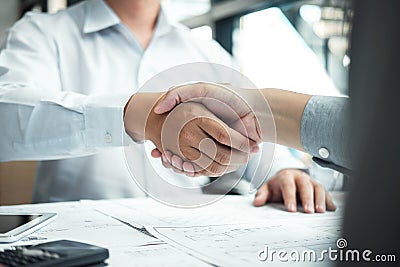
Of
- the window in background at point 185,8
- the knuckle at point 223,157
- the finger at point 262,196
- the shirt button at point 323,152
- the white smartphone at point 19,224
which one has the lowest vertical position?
the finger at point 262,196

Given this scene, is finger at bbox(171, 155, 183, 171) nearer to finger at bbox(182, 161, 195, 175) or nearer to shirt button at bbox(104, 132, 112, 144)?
finger at bbox(182, 161, 195, 175)

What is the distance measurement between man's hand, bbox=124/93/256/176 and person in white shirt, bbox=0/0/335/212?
0.12 m

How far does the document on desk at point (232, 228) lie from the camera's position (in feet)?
1.80

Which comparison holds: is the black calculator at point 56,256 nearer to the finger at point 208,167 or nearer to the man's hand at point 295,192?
the finger at point 208,167

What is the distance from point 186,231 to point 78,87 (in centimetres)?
63

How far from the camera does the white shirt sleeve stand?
0.94m

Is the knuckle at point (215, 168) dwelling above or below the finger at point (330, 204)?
above

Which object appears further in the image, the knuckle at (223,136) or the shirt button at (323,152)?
the knuckle at (223,136)

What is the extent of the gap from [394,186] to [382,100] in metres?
0.04

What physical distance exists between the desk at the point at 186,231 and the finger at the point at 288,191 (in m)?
0.02

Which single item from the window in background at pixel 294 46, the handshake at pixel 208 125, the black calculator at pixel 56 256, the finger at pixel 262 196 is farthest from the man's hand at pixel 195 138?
the window in background at pixel 294 46

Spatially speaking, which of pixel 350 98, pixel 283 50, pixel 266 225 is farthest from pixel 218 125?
pixel 283 50

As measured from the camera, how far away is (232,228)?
68 centimetres

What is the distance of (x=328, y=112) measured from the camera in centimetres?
62
